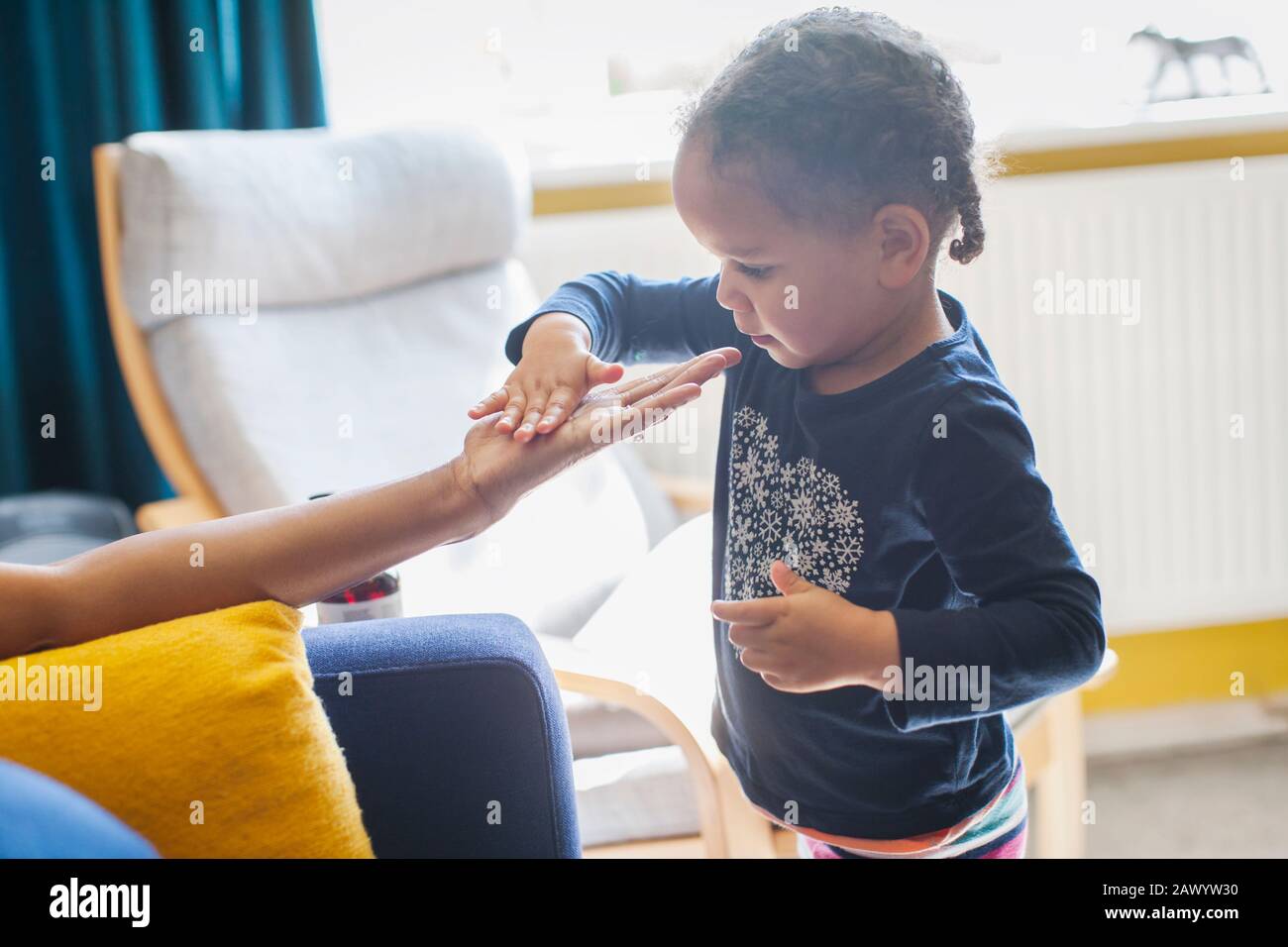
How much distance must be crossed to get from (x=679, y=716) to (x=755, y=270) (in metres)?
0.46

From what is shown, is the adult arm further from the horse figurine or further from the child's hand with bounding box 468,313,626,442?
the horse figurine

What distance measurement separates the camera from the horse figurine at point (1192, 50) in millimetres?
1498

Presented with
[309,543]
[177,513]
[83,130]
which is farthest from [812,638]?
[83,130]

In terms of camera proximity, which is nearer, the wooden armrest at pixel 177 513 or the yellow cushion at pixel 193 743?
the yellow cushion at pixel 193 743

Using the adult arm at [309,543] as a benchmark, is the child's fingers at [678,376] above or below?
above

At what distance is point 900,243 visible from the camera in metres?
0.64

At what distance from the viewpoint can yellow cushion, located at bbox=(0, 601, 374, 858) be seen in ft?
2.15

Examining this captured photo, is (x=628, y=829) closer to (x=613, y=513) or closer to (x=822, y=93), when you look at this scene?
(x=613, y=513)

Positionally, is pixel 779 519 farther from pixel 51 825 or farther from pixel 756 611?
pixel 51 825

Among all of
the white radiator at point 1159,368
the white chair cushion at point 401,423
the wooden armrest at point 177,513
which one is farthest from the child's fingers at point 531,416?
the white radiator at point 1159,368

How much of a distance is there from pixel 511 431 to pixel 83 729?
0.31 m

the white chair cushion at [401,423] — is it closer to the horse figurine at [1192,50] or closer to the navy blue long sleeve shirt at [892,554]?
the navy blue long sleeve shirt at [892,554]

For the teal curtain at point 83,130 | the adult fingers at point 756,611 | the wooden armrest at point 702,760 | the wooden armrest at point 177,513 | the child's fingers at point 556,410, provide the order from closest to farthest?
the adult fingers at point 756,611, the child's fingers at point 556,410, the wooden armrest at point 702,760, the wooden armrest at point 177,513, the teal curtain at point 83,130

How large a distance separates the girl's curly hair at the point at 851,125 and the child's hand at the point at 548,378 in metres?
0.18
